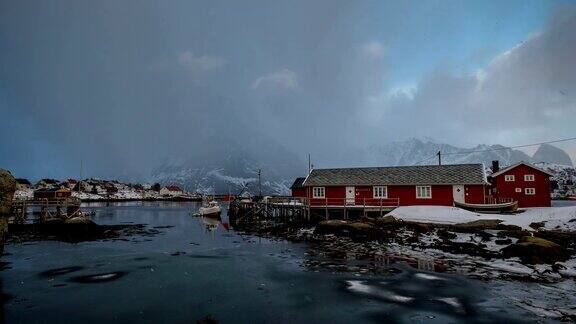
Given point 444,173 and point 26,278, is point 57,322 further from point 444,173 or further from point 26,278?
point 444,173

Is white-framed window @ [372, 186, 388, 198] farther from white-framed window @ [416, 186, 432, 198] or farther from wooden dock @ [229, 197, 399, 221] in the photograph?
white-framed window @ [416, 186, 432, 198]

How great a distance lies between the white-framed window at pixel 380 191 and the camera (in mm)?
45531

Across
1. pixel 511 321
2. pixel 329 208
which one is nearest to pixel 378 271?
pixel 511 321

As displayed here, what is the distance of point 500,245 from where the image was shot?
2433 centimetres

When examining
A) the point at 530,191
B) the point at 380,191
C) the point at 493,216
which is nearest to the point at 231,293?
the point at 493,216

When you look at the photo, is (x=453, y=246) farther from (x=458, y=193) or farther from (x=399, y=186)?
(x=399, y=186)

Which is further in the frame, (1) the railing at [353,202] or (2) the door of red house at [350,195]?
(2) the door of red house at [350,195]

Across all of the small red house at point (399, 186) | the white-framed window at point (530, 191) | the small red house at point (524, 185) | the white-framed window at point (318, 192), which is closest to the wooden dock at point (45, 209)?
the white-framed window at point (318, 192)

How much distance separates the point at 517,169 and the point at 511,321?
3831 centimetres

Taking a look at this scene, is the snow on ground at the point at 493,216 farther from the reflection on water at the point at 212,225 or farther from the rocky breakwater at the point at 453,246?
the reflection on water at the point at 212,225

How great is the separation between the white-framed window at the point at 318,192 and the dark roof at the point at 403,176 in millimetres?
769

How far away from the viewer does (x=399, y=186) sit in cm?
4481

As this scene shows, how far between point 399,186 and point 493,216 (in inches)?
473

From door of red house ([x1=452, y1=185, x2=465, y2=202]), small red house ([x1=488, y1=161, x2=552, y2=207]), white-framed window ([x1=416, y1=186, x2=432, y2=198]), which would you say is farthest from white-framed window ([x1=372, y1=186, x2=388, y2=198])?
small red house ([x1=488, y1=161, x2=552, y2=207])
